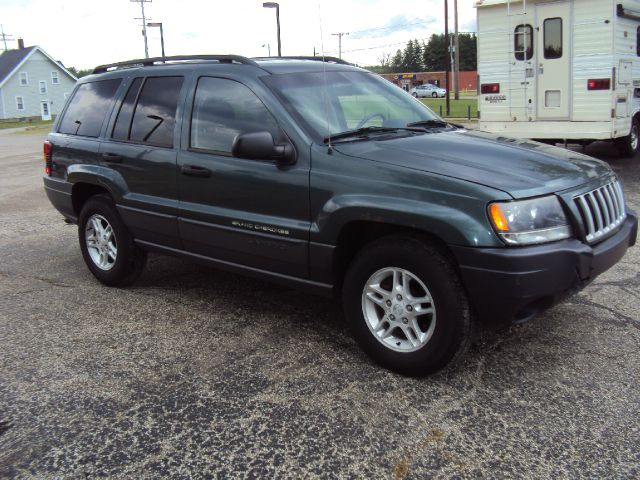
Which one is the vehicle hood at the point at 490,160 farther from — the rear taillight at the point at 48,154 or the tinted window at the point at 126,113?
the rear taillight at the point at 48,154

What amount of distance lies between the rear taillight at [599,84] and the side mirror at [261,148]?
775cm

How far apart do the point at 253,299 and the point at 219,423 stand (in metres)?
1.94

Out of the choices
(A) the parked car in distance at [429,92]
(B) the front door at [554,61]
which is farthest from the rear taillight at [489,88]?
(A) the parked car in distance at [429,92]

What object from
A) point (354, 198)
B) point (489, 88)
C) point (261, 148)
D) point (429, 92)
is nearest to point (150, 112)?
point (261, 148)

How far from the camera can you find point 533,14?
1018cm

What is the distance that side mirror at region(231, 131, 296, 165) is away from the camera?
12.0ft

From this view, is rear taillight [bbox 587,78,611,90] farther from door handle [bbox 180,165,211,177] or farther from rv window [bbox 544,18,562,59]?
door handle [bbox 180,165,211,177]

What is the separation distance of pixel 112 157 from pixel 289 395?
2655 millimetres

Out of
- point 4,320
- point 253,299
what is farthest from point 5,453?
point 253,299

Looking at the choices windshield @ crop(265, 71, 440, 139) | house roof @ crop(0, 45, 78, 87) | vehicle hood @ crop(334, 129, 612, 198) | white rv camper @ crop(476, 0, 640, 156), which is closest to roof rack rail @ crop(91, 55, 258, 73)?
windshield @ crop(265, 71, 440, 139)

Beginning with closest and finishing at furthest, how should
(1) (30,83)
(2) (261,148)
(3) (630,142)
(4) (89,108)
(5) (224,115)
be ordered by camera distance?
(2) (261,148)
(5) (224,115)
(4) (89,108)
(3) (630,142)
(1) (30,83)

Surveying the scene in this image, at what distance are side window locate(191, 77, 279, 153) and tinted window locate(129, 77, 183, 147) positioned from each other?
0.26 m

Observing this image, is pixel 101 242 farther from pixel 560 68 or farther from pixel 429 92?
pixel 429 92

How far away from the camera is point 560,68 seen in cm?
1010
